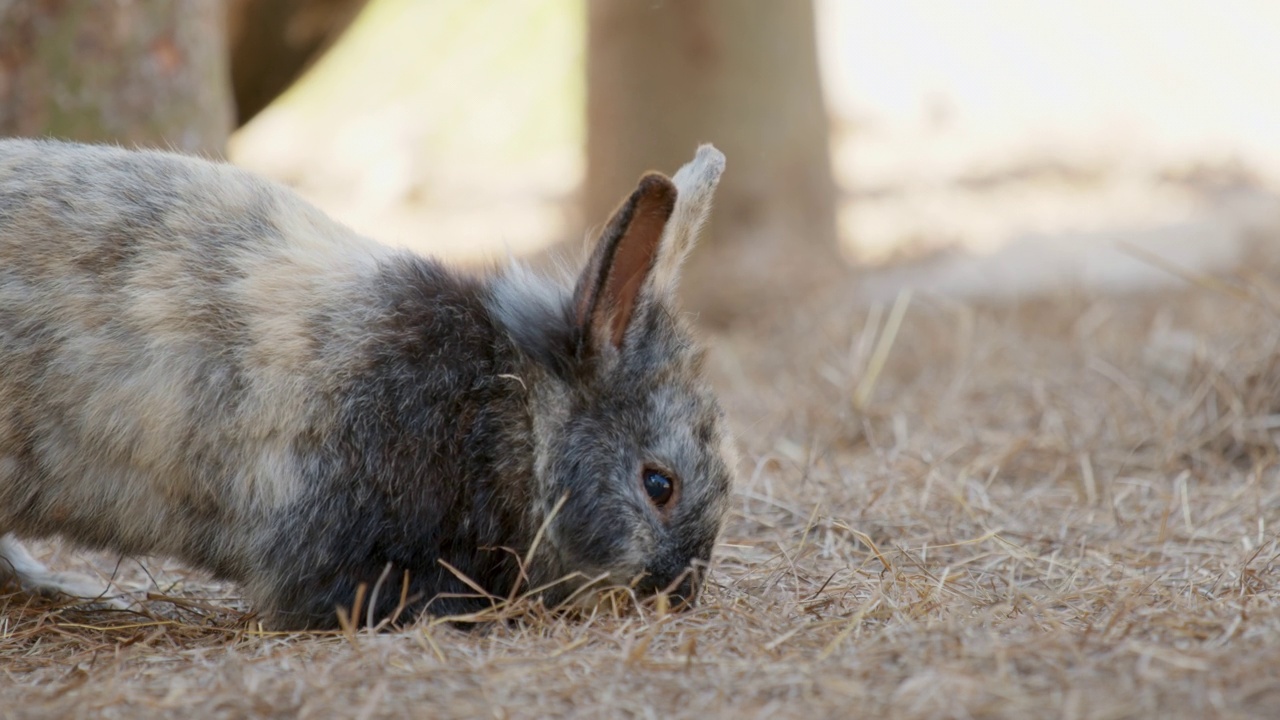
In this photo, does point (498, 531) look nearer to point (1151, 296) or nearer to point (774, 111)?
point (774, 111)

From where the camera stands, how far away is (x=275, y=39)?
7.66m

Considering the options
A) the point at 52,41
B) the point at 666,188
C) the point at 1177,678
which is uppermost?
the point at 52,41

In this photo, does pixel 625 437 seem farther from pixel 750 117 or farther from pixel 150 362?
pixel 750 117

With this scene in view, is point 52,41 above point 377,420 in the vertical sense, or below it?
above

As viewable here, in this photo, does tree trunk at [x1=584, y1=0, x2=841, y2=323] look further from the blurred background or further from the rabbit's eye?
the rabbit's eye

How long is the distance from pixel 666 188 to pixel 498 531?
91 cm

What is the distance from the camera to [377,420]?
3.08 meters

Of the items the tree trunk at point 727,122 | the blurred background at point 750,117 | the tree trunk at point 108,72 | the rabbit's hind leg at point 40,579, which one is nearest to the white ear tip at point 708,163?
the rabbit's hind leg at point 40,579

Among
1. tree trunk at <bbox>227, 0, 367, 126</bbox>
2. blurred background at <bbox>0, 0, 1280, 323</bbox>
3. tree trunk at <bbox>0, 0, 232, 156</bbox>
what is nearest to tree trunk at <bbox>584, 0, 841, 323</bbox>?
blurred background at <bbox>0, 0, 1280, 323</bbox>

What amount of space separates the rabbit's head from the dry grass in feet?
0.55

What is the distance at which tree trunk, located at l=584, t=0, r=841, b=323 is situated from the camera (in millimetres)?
7738

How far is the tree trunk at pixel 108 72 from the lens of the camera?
4.90 m

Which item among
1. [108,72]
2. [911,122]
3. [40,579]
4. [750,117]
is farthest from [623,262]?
[911,122]

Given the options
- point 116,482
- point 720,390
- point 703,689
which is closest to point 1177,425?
point 720,390
